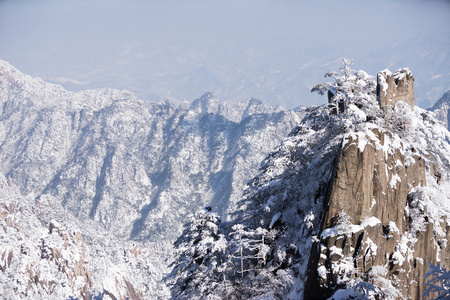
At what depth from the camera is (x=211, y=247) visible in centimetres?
2864

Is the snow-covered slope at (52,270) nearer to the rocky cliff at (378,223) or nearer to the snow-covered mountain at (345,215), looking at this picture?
the snow-covered mountain at (345,215)

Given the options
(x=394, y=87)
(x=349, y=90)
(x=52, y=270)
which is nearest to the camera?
(x=394, y=87)

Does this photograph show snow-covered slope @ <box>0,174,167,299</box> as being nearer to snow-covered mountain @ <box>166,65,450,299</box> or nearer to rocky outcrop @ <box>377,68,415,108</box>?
snow-covered mountain @ <box>166,65,450,299</box>

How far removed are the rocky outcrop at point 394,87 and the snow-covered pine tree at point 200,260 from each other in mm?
17642

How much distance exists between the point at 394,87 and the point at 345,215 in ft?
48.8

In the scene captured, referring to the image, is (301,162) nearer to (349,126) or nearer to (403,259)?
(349,126)

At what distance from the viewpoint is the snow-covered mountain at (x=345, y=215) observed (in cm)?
2025

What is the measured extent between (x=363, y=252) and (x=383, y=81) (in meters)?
15.2

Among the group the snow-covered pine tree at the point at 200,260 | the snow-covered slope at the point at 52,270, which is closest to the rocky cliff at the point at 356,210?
the snow-covered pine tree at the point at 200,260

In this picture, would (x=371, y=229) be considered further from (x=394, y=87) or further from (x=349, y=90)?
(x=349, y=90)

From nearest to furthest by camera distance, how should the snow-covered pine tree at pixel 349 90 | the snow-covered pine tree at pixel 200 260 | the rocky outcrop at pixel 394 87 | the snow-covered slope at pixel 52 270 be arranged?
the snow-covered pine tree at pixel 200 260 < the rocky outcrop at pixel 394 87 < the snow-covered pine tree at pixel 349 90 < the snow-covered slope at pixel 52 270

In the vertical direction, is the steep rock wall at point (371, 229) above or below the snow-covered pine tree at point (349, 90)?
below

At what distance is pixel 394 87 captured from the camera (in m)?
29.6

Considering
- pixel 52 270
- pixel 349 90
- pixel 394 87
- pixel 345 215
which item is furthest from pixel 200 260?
pixel 52 270
